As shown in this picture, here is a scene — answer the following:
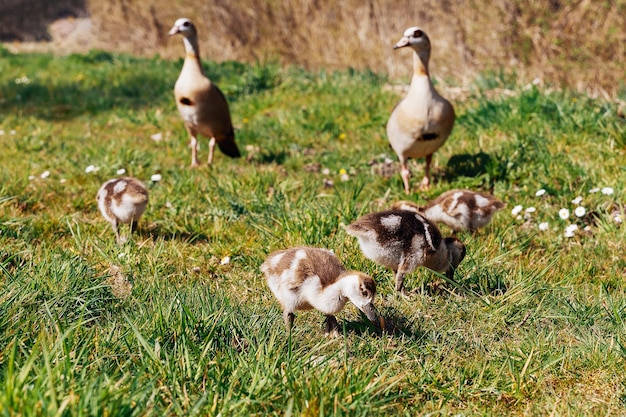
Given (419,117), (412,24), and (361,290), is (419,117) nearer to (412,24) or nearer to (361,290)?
(361,290)

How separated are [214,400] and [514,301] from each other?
2.13 metres

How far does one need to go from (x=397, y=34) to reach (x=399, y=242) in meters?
10.1

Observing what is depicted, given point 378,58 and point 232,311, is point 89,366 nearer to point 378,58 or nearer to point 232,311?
point 232,311

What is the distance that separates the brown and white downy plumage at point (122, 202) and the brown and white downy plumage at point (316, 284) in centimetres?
163

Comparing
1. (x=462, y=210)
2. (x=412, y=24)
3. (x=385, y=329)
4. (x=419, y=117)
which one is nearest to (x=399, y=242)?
(x=385, y=329)

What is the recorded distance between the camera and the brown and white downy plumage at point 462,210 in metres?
5.32

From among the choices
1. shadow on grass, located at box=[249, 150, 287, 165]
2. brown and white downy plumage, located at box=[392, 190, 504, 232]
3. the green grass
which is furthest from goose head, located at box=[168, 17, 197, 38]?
brown and white downy plumage, located at box=[392, 190, 504, 232]

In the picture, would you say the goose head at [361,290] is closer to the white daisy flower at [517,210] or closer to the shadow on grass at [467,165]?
the white daisy flower at [517,210]

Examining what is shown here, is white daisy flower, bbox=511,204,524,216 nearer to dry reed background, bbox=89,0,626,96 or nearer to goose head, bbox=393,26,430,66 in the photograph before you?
goose head, bbox=393,26,430,66

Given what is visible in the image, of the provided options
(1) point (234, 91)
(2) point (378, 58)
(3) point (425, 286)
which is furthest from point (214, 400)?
(2) point (378, 58)

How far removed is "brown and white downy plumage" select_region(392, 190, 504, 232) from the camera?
5320 mm

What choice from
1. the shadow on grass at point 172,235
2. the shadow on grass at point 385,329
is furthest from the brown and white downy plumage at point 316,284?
the shadow on grass at point 172,235

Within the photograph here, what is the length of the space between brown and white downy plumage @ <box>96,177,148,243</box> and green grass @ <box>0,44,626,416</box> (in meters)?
0.18

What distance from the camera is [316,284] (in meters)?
3.55
